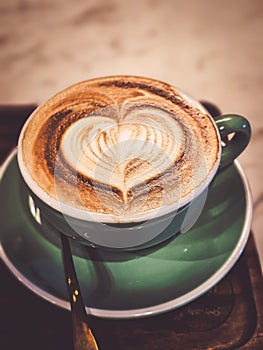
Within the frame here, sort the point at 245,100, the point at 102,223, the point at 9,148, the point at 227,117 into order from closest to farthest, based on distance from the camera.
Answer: the point at 102,223
the point at 227,117
the point at 9,148
the point at 245,100

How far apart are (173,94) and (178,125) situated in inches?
2.6

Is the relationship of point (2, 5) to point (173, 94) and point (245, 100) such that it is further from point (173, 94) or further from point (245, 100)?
point (173, 94)

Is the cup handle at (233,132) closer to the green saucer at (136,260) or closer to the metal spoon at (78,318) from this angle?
the green saucer at (136,260)

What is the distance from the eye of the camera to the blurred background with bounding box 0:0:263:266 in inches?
44.3

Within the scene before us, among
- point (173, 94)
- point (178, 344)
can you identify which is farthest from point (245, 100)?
point (178, 344)

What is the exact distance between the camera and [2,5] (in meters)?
1.37

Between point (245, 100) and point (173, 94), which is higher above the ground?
point (173, 94)

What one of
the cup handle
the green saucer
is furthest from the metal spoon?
the cup handle

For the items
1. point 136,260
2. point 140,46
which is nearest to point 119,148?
point 136,260

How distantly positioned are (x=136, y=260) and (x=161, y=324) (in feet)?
0.31

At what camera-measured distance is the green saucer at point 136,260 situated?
2.02 ft

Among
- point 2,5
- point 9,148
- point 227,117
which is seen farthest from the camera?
point 2,5

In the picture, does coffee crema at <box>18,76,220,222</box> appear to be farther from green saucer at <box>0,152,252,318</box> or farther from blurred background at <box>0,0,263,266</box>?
blurred background at <box>0,0,263,266</box>

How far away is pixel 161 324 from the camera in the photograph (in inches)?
24.4
